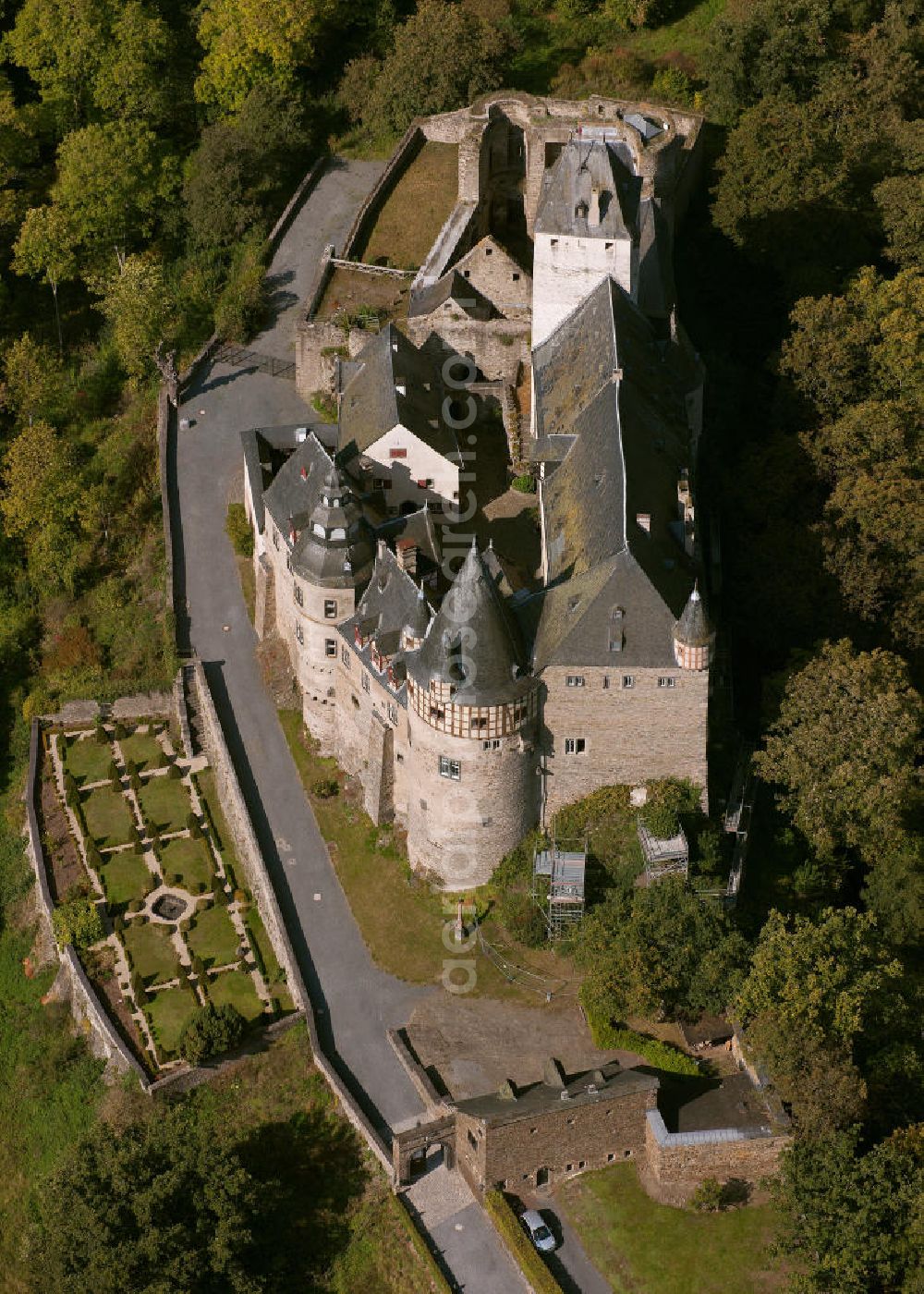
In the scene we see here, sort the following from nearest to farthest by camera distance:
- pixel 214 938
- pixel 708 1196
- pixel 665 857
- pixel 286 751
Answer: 1. pixel 708 1196
2. pixel 665 857
3. pixel 214 938
4. pixel 286 751

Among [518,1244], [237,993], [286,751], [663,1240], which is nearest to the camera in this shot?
[518,1244]

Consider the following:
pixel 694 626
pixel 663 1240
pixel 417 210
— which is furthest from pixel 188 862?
pixel 417 210

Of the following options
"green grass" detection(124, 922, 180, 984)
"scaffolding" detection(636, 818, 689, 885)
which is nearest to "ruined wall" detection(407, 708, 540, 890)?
"scaffolding" detection(636, 818, 689, 885)

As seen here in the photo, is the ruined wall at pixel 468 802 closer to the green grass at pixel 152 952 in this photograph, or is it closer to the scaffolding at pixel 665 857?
the scaffolding at pixel 665 857

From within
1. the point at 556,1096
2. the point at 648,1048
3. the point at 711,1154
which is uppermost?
the point at 556,1096

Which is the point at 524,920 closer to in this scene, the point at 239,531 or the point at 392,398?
the point at 392,398

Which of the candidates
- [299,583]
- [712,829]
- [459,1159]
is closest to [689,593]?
[712,829]

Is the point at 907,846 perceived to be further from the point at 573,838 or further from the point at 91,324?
the point at 91,324

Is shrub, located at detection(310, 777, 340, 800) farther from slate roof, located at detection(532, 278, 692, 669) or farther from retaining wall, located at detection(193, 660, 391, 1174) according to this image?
slate roof, located at detection(532, 278, 692, 669)

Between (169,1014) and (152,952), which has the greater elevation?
(152,952)
